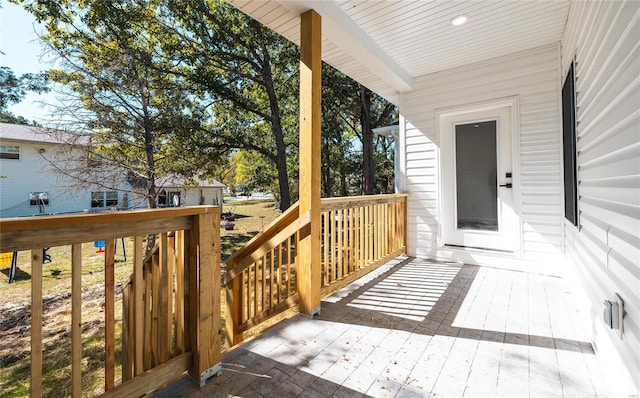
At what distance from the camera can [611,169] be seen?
147 cm

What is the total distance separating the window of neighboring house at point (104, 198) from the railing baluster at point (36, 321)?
6569 mm

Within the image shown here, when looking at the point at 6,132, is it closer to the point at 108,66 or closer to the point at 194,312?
the point at 108,66

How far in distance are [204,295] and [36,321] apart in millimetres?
695

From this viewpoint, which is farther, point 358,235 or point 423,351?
point 358,235

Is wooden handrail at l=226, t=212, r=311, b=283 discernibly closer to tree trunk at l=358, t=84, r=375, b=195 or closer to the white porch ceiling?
the white porch ceiling

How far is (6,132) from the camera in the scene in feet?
29.0

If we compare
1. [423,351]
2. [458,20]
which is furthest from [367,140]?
[423,351]

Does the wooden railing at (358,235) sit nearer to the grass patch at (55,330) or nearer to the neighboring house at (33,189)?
the grass patch at (55,330)

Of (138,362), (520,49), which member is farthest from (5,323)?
(520,49)

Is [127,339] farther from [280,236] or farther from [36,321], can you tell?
[280,236]

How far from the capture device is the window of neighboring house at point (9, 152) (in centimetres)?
892

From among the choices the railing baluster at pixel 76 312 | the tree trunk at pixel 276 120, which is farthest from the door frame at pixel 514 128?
the tree trunk at pixel 276 120

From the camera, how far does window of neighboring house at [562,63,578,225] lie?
2.59 metres

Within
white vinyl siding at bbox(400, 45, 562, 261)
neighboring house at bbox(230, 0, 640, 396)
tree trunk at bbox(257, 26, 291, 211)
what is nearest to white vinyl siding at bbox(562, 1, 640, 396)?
neighboring house at bbox(230, 0, 640, 396)
